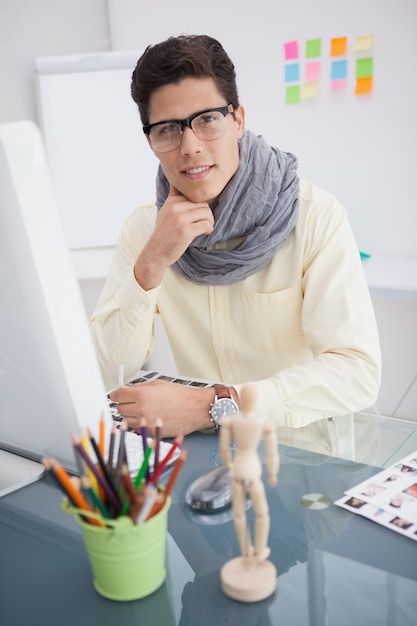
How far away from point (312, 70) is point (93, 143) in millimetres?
1013

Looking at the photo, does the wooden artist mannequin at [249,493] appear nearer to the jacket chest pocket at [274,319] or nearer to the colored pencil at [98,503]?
the colored pencil at [98,503]

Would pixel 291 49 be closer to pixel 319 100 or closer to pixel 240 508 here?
pixel 319 100

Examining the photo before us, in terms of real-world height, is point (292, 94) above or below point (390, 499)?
above

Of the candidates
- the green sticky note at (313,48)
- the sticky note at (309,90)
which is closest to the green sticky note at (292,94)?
the sticky note at (309,90)

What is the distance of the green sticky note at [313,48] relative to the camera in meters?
2.55

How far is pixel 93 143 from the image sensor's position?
288 cm

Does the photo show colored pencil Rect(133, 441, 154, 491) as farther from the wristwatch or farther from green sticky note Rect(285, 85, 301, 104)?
green sticky note Rect(285, 85, 301, 104)

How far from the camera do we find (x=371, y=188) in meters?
2.59

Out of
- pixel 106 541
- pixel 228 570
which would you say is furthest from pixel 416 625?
pixel 106 541

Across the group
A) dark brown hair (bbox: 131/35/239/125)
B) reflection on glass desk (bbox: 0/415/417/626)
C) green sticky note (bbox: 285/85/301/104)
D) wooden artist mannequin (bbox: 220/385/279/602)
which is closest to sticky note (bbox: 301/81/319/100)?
green sticky note (bbox: 285/85/301/104)

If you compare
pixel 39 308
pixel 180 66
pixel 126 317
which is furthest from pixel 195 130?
pixel 39 308

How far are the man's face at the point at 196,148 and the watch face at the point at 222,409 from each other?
549 mm

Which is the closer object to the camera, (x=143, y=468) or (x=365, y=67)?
(x=143, y=468)

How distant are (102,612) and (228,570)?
0.13 m
